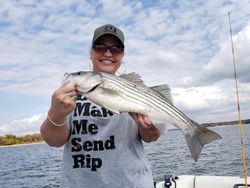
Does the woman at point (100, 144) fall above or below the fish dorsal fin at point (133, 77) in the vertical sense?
below

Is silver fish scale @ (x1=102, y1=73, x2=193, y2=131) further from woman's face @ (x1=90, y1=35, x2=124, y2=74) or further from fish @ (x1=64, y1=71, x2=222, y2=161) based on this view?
woman's face @ (x1=90, y1=35, x2=124, y2=74)

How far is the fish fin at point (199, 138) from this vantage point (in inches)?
120

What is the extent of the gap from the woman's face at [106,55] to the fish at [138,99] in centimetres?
24

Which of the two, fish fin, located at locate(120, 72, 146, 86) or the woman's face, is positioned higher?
the woman's face

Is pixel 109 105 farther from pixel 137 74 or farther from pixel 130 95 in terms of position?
→ pixel 137 74

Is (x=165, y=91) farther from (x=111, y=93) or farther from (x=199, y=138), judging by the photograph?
(x=111, y=93)

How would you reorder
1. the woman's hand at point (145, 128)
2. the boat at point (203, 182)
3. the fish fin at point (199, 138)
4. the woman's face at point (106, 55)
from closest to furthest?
the woman's hand at point (145, 128)
the fish fin at point (199, 138)
the woman's face at point (106, 55)
the boat at point (203, 182)

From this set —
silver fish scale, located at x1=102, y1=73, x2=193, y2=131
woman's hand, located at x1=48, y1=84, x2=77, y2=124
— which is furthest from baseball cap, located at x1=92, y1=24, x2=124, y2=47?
woman's hand, located at x1=48, y1=84, x2=77, y2=124

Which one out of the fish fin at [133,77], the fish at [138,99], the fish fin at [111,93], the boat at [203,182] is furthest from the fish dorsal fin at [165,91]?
the boat at [203,182]

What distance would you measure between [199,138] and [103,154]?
929 millimetres

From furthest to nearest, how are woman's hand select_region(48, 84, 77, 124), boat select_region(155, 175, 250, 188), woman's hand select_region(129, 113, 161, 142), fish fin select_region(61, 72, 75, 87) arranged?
1. boat select_region(155, 175, 250, 188)
2. woman's hand select_region(129, 113, 161, 142)
3. fish fin select_region(61, 72, 75, 87)
4. woman's hand select_region(48, 84, 77, 124)

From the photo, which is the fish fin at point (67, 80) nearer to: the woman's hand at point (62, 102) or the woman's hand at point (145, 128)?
the woman's hand at point (62, 102)

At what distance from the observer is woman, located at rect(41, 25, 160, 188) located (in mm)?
2855

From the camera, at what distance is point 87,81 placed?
284 cm
